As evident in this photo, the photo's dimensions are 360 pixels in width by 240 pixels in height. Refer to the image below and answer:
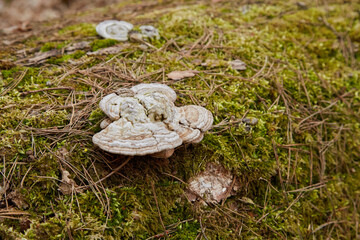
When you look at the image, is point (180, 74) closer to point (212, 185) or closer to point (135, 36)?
point (135, 36)

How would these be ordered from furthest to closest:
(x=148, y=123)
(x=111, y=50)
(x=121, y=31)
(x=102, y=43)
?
(x=121, y=31)
(x=102, y=43)
(x=111, y=50)
(x=148, y=123)

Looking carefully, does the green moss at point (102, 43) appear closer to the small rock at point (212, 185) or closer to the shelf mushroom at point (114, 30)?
the shelf mushroom at point (114, 30)

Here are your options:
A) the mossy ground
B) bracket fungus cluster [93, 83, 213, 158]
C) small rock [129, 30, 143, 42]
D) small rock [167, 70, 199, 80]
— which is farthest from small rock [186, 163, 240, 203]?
small rock [129, 30, 143, 42]

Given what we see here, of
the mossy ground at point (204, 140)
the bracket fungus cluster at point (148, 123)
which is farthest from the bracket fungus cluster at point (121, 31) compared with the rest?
the bracket fungus cluster at point (148, 123)

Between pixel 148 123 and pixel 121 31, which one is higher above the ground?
pixel 121 31

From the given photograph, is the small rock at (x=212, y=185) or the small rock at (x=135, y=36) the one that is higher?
the small rock at (x=135, y=36)

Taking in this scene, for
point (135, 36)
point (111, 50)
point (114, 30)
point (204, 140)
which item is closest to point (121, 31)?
point (114, 30)
